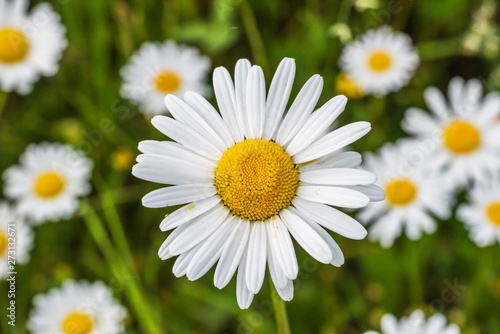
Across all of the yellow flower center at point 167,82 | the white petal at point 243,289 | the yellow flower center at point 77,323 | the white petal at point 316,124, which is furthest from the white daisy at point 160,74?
the white petal at point 243,289

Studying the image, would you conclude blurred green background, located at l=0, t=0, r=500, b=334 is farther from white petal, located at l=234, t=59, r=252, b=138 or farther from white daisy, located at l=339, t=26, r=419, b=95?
white petal, located at l=234, t=59, r=252, b=138

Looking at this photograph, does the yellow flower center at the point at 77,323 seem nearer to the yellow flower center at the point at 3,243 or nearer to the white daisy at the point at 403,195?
the yellow flower center at the point at 3,243

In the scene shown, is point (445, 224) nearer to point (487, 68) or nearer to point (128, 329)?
point (487, 68)

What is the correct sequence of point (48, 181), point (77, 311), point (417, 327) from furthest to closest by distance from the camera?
point (48, 181)
point (77, 311)
point (417, 327)

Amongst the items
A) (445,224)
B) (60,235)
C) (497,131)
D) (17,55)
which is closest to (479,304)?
(445,224)

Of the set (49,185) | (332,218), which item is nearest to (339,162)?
(332,218)

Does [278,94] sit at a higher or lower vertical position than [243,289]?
higher

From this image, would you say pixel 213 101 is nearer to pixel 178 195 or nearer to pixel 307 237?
pixel 178 195
